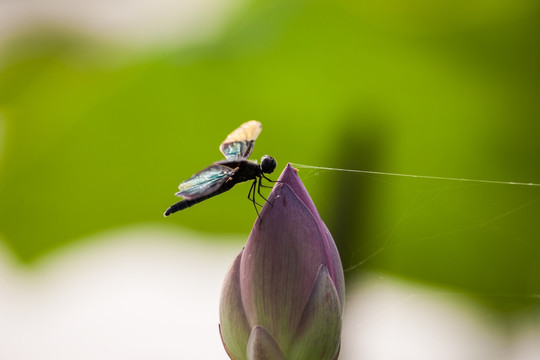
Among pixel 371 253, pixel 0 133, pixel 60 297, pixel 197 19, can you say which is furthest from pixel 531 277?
pixel 0 133

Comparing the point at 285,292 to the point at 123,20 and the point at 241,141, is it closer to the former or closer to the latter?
the point at 241,141

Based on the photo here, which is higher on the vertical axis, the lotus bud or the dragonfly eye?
the dragonfly eye

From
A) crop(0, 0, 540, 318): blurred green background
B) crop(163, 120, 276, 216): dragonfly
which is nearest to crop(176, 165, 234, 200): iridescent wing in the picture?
crop(163, 120, 276, 216): dragonfly

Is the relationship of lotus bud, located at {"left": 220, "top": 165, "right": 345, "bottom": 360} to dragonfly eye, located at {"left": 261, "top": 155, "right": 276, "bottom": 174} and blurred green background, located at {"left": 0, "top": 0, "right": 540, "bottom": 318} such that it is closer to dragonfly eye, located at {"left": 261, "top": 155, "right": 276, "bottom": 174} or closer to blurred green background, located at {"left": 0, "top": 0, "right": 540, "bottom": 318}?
dragonfly eye, located at {"left": 261, "top": 155, "right": 276, "bottom": 174}

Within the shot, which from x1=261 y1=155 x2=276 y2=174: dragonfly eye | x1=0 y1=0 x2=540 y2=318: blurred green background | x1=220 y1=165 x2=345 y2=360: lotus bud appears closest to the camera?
x1=220 y1=165 x2=345 y2=360: lotus bud

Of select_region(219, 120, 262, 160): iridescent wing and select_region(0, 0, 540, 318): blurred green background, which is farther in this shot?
select_region(0, 0, 540, 318): blurred green background

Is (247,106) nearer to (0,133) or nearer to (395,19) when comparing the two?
(395,19)

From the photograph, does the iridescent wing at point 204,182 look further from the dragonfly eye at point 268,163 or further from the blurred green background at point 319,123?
the blurred green background at point 319,123
